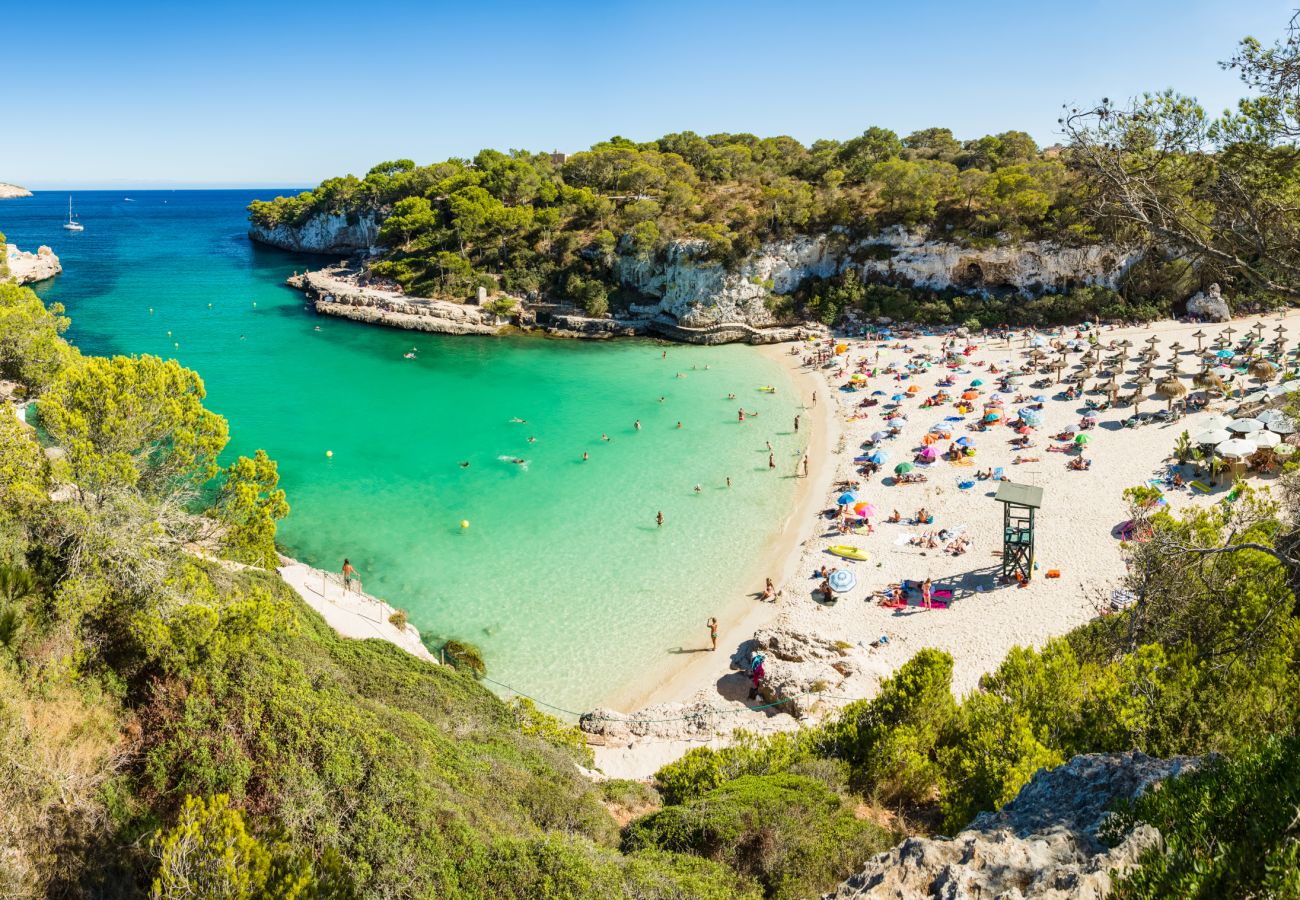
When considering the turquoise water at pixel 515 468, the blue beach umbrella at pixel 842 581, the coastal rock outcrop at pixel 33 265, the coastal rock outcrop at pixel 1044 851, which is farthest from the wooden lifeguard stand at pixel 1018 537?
the coastal rock outcrop at pixel 33 265

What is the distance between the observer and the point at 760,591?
21.2 metres

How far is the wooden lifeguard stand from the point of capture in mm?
19688

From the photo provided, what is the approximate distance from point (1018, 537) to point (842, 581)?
5514 millimetres

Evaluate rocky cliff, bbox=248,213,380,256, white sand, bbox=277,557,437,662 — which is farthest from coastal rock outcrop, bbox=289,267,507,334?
white sand, bbox=277,557,437,662

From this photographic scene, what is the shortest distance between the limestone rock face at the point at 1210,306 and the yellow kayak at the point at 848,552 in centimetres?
3839

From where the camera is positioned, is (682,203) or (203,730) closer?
(203,730)

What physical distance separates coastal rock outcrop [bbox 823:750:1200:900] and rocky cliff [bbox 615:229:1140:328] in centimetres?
4542

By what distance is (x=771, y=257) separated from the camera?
171 feet

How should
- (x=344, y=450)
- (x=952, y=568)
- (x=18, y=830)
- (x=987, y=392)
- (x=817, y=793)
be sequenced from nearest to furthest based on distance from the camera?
(x=18, y=830) < (x=817, y=793) < (x=952, y=568) < (x=344, y=450) < (x=987, y=392)

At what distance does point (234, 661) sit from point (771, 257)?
48.3 meters

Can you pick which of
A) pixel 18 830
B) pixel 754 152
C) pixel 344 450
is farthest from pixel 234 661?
pixel 754 152

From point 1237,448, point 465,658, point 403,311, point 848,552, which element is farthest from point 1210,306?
point 403,311

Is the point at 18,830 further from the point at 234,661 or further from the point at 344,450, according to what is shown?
the point at 344,450

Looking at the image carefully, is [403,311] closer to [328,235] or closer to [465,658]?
[328,235]
